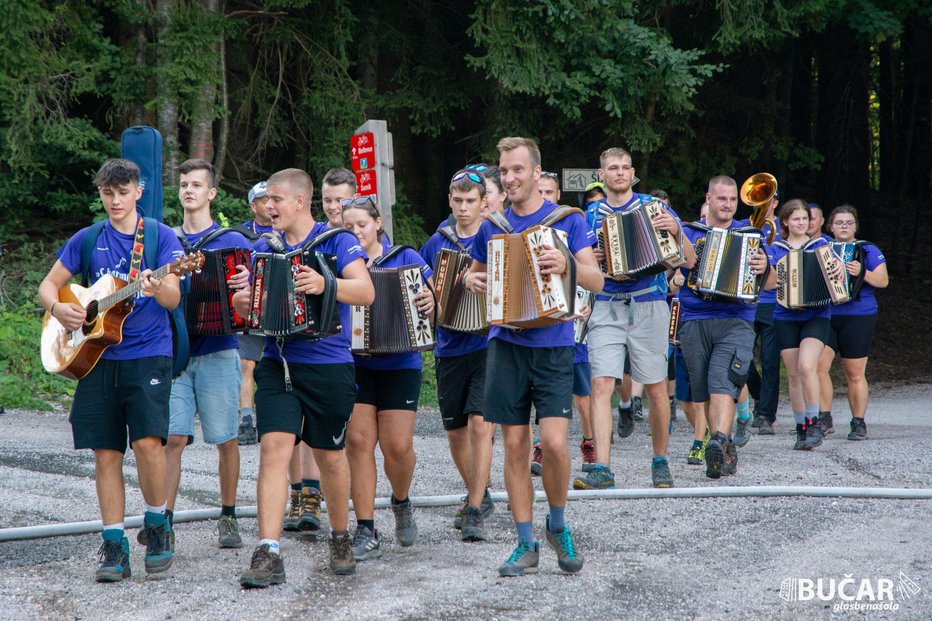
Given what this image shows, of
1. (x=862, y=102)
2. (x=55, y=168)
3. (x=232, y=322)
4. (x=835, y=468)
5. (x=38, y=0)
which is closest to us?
(x=232, y=322)

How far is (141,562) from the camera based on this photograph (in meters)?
6.04

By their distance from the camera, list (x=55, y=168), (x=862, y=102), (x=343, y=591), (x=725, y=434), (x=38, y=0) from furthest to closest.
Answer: (x=862, y=102), (x=55, y=168), (x=38, y=0), (x=725, y=434), (x=343, y=591)

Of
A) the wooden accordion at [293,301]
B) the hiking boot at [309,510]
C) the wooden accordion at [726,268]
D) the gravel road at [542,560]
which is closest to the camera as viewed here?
the gravel road at [542,560]

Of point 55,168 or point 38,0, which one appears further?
point 55,168

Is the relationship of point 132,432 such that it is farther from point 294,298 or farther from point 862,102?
point 862,102

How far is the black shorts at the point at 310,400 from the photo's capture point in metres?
5.60

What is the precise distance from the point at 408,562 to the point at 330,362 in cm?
123

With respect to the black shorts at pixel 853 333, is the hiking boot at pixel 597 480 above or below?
below

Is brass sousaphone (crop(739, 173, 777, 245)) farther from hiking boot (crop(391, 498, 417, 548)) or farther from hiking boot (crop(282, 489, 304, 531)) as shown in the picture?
hiking boot (crop(282, 489, 304, 531))

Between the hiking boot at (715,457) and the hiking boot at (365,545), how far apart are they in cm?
325

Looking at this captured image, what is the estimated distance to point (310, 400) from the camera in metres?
5.68

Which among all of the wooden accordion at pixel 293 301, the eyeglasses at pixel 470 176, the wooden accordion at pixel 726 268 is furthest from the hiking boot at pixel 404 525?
the wooden accordion at pixel 726 268

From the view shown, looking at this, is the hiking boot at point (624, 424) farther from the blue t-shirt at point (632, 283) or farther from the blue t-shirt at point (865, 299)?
the blue t-shirt at point (632, 283)

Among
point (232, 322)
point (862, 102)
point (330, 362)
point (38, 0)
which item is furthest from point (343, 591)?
point (862, 102)
